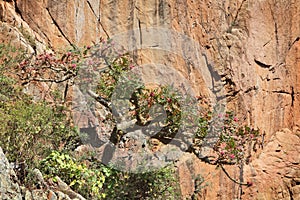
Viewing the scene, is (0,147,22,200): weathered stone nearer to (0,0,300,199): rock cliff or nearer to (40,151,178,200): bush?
(40,151,178,200): bush

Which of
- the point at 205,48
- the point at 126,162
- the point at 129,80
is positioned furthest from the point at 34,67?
the point at 205,48

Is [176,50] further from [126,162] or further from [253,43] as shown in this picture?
[126,162]

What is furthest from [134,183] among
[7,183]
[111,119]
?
[7,183]

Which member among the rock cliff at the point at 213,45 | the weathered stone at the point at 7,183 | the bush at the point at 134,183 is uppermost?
the rock cliff at the point at 213,45

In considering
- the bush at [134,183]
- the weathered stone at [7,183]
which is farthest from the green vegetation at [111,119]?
the weathered stone at [7,183]

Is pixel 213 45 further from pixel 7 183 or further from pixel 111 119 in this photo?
pixel 7 183

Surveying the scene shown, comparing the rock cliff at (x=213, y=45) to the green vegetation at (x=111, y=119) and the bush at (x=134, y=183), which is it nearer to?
the green vegetation at (x=111, y=119)

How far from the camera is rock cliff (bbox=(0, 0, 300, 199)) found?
32.5 ft

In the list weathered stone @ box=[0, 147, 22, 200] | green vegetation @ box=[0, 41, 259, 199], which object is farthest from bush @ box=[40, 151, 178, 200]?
weathered stone @ box=[0, 147, 22, 200]

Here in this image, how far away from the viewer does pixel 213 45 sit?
10.4m

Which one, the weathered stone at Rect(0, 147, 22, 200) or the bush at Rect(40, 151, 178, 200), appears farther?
the bush at Rect(40, 151, 178, 200)

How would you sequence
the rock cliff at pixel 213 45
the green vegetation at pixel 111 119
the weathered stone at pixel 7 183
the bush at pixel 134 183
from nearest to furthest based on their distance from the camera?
the weathered stone at pixel 7 183, the green vegetation at pixel 111 119, the bush at pixel 134 183, the rock cliff at pixel 213 45

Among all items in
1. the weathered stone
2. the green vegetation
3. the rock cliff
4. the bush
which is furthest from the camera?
the rock cliff

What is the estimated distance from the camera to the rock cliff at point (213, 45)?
32.5 feet
